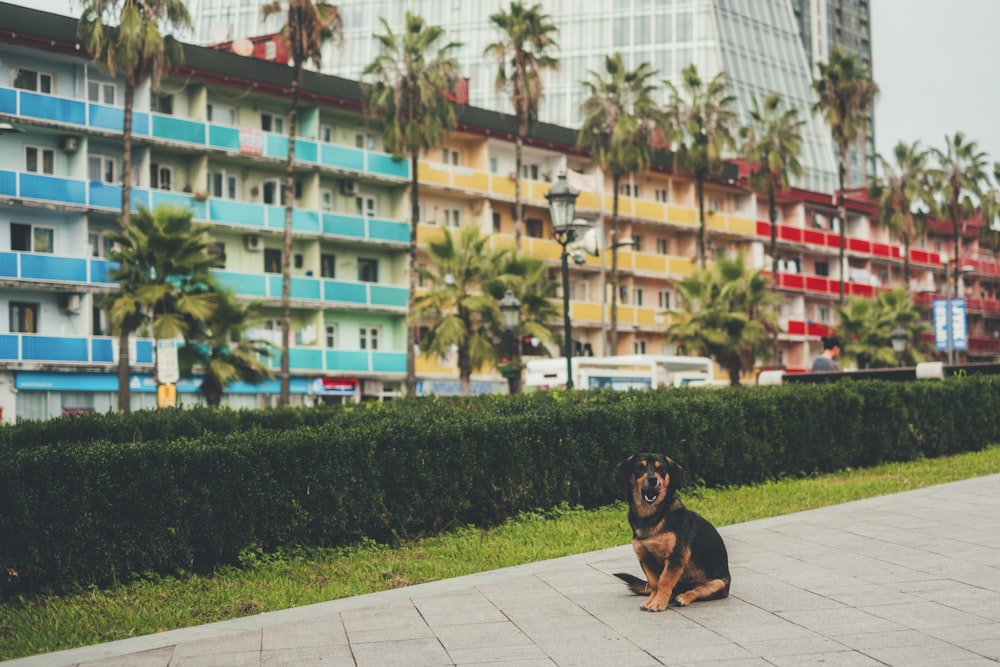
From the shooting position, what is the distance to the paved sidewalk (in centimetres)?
694

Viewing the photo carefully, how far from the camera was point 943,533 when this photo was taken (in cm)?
1123

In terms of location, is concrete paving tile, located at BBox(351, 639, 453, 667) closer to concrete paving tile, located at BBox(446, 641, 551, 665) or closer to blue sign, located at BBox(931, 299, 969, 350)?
concrete paving tile, located at BBox(446, 641, 551, 665)

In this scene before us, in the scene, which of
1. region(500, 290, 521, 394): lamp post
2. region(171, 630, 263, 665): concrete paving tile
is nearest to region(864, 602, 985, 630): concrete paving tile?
region(171, 630, 263, 665): concrete paving tile

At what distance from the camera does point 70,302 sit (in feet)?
135

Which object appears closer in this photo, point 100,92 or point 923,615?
point 923,615

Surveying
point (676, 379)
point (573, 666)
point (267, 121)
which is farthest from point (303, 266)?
point (573, 666)

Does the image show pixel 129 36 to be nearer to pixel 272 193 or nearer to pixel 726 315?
pixel 272 193

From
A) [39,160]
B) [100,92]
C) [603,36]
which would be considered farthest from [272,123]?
[603,36]

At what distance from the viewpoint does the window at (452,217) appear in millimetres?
55531

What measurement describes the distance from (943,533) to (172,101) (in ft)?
130

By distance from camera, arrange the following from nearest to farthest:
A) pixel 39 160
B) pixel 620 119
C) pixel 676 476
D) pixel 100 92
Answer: pixel 676 476 < pixel 39 160 < pixel 100 92 < pixel 620 119

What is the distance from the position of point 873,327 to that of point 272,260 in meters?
28.7

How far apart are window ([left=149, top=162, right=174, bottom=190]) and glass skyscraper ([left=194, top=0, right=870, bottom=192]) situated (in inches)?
1792

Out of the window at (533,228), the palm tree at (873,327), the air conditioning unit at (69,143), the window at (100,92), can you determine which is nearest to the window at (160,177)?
the window at (100,92)
